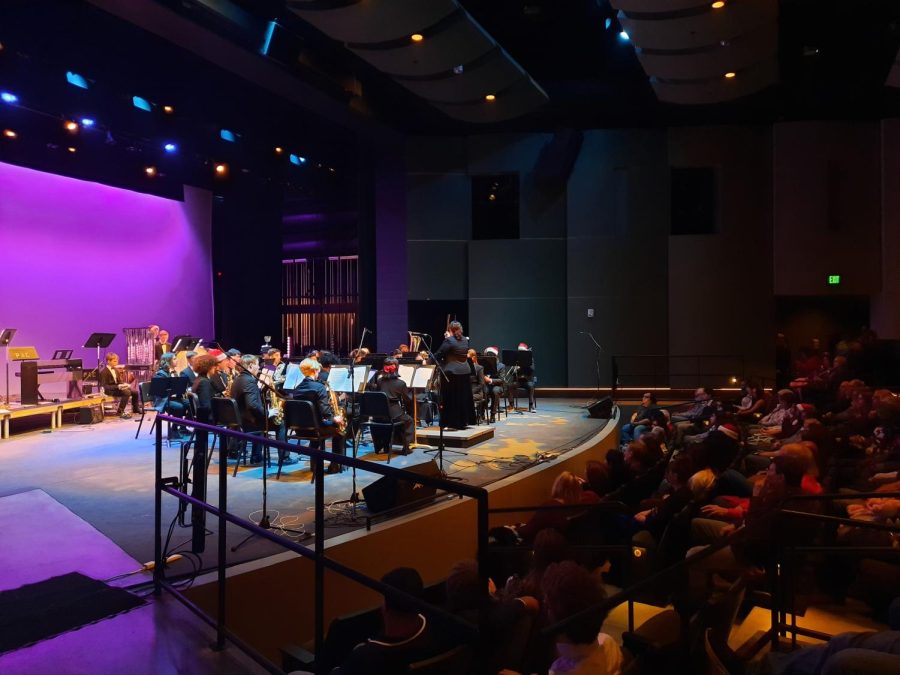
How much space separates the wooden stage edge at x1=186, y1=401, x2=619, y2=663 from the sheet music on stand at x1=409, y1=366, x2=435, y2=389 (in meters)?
1.63

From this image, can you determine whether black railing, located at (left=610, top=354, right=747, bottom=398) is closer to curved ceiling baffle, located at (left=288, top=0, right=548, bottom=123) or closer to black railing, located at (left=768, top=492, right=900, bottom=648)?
curved ceiling baffle, located at (left=288, top=0, right=548, bottom=123)

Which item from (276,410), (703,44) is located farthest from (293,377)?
(703,44)

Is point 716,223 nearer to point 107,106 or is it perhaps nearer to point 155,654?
point 107,106

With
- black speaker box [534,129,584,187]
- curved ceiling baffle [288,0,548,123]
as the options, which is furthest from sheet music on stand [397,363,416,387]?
black speaker box [534,129,584,187]

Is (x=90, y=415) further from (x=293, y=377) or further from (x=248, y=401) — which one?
(x=293, y=377)

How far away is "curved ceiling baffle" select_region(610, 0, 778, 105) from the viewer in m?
8.62

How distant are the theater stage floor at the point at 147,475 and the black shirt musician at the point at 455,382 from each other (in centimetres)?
60

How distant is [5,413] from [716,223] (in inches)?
564

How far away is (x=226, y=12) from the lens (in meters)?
9.16

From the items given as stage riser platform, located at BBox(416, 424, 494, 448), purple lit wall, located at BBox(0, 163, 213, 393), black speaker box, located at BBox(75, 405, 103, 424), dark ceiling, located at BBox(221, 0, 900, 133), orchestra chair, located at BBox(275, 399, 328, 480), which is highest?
dark ceiling, located at BBox(221, 0, 900, 133)

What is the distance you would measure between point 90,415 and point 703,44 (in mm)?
11504

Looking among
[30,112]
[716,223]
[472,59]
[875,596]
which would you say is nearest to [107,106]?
[30,112]

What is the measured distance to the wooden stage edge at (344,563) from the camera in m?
4.19

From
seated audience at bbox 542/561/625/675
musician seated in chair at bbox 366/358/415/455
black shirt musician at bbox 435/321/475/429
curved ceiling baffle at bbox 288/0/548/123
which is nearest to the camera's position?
seated audience at bbox 542/561/625/675
